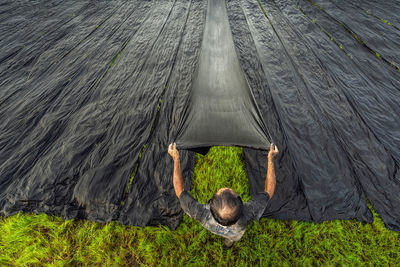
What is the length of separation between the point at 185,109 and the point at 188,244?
1366 millimetres

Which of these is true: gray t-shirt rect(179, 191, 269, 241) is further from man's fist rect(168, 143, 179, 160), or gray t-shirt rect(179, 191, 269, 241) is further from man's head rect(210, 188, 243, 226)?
man's fist rect(168, 143, 179, 160)

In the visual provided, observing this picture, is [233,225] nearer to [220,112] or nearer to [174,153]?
[174,153]

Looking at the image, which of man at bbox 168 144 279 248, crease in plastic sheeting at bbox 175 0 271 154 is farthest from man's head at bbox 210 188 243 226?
crease in plastic sheeting at bbox 175 0 271 154

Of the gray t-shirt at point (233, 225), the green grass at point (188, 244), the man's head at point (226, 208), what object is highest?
the man's head at point (226, 208)

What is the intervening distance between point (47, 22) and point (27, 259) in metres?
4.98

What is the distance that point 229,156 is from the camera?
85.7 inches

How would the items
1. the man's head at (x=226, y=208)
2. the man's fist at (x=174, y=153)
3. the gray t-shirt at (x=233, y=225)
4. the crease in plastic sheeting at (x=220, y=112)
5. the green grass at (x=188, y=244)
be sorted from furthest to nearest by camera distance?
the crease in plastic sheeting at (x=220, y=112), the green grass at (x=188, y=244), the man's fist at (x=174, y=153), the gray t-shirt at (x=233, y=225), the man's head at (x=226, y=208)

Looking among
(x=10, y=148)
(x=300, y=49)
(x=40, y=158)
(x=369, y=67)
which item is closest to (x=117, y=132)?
(x=40, y=158)

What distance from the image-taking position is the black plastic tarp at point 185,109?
1.81m

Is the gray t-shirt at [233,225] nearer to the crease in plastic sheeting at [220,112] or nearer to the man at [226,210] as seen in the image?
the man at [226,210]

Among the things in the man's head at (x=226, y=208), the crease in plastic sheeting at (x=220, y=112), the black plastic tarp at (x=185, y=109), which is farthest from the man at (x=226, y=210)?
the black plastic tarp at (x=185, y=109)

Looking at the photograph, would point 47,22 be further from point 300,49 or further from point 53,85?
point 300,49

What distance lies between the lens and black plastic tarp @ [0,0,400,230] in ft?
5.93

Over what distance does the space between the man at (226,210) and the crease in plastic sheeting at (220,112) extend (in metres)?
0.36
